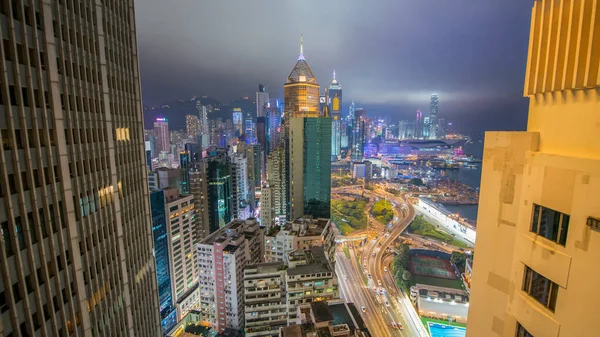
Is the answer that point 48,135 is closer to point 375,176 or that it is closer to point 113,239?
point 113,239

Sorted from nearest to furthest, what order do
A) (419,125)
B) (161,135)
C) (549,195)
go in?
(549,195) → (161,135) → (419,125)

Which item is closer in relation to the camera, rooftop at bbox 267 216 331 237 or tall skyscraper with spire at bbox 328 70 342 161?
rooftop at bbox 267 216 331 237

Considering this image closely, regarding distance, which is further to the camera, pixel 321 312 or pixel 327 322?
pixel 321 312

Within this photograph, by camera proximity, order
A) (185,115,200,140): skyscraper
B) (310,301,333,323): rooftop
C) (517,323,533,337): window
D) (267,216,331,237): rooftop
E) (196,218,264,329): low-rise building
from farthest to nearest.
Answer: (185,115,200,140): skyscraper, (267,216,331,237): rooftop, (196,218,264,329): low-rise building, (310,301,333,323): rooftop, (517,323,533,337): window

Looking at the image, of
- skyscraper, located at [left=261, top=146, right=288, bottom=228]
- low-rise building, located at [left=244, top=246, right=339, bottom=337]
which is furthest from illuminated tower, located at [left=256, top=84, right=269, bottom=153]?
low-rise building, located at [left=244, top=246, right=339, bottom=337]

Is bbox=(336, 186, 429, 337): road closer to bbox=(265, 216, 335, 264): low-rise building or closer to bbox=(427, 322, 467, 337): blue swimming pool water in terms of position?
bbox=(427, 322, 467, 337): blue swimming pool water

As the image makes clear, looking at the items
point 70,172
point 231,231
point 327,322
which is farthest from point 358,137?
point 70,172

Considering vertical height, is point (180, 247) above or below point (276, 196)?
below

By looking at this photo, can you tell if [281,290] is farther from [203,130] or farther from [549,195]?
[203,130]

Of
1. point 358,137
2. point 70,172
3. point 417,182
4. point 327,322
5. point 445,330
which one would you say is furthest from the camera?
point 358,137
